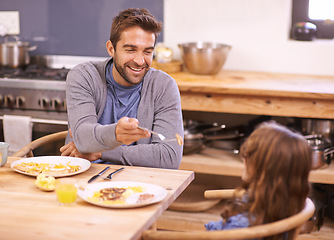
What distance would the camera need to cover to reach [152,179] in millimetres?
1771

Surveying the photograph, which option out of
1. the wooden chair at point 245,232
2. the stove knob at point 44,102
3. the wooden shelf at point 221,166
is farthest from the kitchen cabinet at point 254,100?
the wooden chair at point 245,232

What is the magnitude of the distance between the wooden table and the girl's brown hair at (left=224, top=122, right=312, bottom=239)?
31 centimetres

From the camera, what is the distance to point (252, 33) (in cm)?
332

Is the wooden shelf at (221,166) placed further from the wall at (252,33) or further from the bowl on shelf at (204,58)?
the wall at (252,33)

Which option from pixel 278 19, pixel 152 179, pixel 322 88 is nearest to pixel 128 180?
pixel 152 179

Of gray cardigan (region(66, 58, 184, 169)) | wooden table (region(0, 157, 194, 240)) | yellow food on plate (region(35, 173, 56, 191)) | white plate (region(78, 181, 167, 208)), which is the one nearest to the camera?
wooden table (region(0, 157, 194, 240))

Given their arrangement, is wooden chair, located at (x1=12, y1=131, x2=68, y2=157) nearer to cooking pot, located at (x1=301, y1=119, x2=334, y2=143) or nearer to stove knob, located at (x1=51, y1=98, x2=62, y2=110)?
stove knob, located at (x1=51, y1=98, x2=62, y2=110)

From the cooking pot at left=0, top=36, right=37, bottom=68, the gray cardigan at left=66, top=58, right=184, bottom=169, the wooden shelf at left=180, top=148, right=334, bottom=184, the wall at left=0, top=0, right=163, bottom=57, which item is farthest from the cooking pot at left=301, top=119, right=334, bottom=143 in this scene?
the cooking pot at left=0, top=36, right=37, bottom=68

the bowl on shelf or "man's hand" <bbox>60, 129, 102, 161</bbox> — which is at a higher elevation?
the bowl on shelf

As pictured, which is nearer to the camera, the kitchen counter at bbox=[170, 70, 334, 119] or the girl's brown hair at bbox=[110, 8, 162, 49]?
the girl's brown hair at bbox=[110, 8, 162, 49]

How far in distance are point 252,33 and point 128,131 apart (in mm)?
1829

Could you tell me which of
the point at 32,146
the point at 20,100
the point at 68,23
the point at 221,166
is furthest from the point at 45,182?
the point at 68,23

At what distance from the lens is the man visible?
6.78 feet

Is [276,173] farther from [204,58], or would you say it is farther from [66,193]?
[204,58]
